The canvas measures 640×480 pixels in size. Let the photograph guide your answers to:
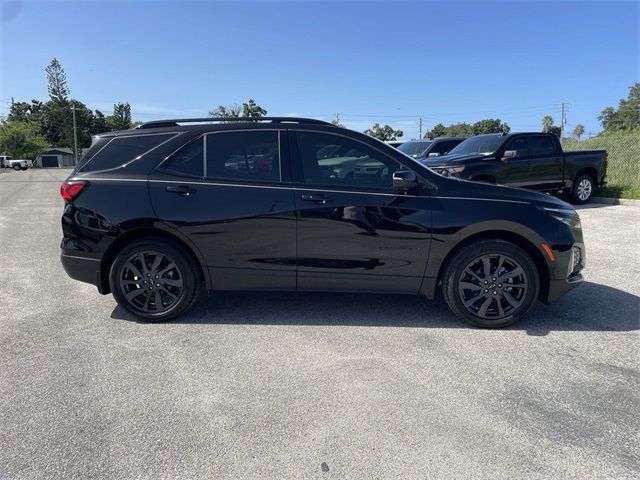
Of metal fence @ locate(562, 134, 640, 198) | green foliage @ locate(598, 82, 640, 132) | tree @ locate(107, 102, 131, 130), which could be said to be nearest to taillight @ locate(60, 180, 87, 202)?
metal fence @ locate(562, 134, 640, 198)

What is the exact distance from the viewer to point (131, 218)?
4.24m

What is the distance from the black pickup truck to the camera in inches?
412

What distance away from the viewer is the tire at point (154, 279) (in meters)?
4.30

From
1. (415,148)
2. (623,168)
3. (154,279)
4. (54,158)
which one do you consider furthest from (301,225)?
(54,158)

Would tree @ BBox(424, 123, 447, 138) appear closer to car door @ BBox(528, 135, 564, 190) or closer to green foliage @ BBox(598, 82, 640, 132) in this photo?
green foliage @ BBox(598, 82, 640, 132)

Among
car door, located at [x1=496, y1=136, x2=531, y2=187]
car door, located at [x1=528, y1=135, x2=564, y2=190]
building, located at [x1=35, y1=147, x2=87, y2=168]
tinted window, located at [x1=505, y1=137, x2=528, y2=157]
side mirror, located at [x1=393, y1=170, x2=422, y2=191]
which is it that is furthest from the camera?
building, located at [x1=35, y1=147, x2=87, y2=168]

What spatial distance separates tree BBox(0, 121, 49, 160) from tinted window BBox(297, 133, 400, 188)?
9968 centimetres

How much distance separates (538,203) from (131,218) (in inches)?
145

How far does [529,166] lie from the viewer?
36.3ft

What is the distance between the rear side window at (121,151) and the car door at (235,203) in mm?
269

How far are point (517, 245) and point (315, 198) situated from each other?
6.17ft

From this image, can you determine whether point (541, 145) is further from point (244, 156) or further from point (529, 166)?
point (244, 156)

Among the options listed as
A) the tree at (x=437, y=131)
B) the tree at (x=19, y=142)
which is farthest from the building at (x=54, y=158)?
the tree at (x=437, y=131)

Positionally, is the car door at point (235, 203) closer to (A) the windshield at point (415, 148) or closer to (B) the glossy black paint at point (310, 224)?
(B) the glossy black paint at point (310, 224)
